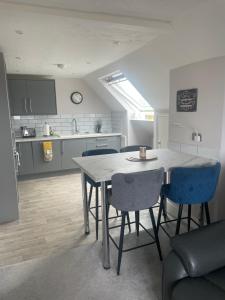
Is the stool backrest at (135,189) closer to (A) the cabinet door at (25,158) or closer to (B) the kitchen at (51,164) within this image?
(B) the kitchen at (51,164)

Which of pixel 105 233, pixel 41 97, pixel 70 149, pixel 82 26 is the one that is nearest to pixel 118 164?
pixel 105 233

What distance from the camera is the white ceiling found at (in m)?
1.88

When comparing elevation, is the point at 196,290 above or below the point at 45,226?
above

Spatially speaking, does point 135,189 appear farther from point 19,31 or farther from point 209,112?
point 19,31

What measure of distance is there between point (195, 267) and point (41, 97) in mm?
4416

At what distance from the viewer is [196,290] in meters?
1.29

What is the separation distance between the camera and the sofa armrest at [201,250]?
4.58 feet

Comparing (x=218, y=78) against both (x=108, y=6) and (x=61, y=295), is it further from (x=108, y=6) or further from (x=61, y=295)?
(x=61, y=295)

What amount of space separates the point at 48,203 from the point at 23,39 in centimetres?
234

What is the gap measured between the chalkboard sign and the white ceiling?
2.39 ft

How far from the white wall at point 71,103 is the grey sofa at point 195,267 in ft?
14.5

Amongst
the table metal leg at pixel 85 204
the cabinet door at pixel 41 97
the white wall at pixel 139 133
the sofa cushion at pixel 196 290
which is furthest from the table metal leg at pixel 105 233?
the cabinet door at pixel 41 97

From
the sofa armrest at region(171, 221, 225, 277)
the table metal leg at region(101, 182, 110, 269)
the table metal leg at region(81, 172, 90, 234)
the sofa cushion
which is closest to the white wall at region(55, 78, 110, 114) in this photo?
the table metal leg at region(81, 172, 90, 234)

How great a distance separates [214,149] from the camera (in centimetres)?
248
